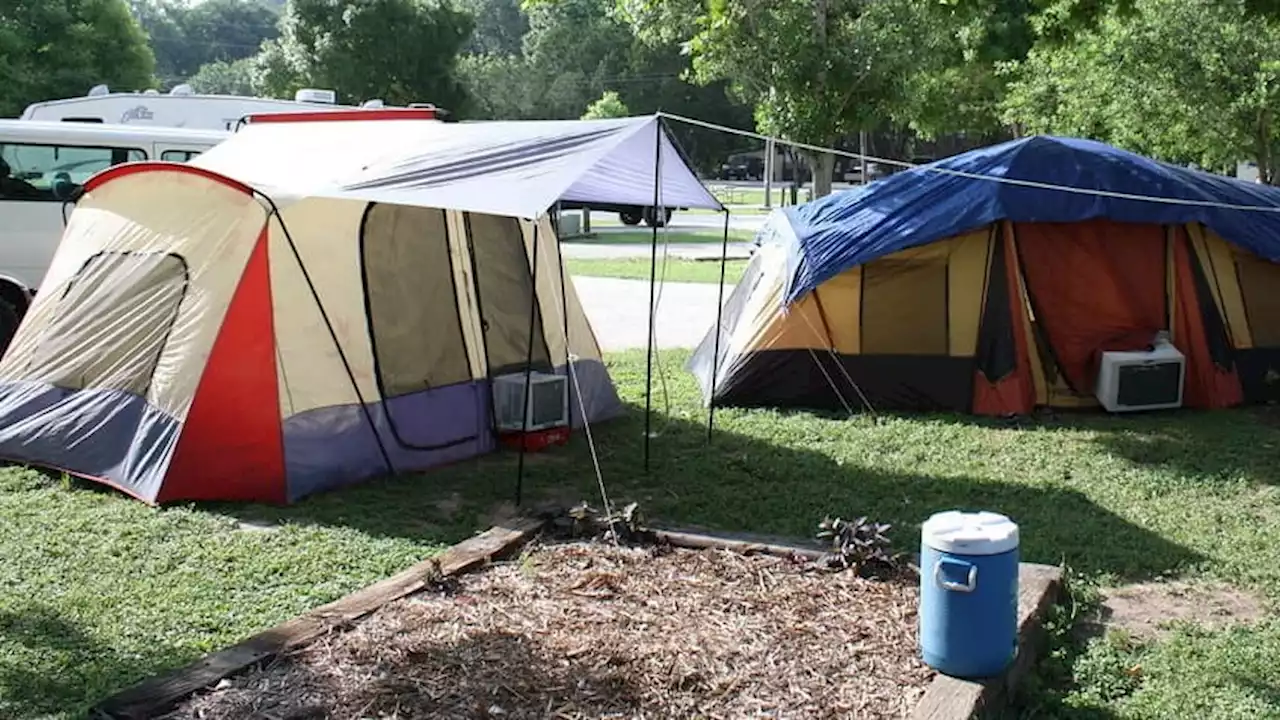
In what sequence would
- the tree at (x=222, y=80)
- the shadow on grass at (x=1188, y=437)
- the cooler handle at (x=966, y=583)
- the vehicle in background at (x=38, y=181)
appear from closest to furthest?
the cooler handle at (x=966, y=583) → the shadow on grass at (x=1188, y=437) → the vehicle in background at (x=38, y=181) → the tree at (x=222, y=80)

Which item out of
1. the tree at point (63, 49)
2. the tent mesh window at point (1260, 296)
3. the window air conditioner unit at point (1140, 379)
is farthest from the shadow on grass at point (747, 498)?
the tree at point (63, 49)

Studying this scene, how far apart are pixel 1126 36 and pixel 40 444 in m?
12.0

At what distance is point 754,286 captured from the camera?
929 cm

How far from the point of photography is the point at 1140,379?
8.38 metres

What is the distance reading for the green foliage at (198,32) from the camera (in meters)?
77.2

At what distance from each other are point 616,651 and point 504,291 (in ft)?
12.7

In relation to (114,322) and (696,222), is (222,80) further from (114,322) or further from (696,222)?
(114,322)

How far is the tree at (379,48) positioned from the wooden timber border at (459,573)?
31.1m

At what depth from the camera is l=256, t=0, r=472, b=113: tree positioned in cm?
3444

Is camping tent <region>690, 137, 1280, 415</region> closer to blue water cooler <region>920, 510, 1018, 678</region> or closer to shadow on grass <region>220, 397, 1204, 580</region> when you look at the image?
shadow on grass <region>220, 397, 1204, 580</region>

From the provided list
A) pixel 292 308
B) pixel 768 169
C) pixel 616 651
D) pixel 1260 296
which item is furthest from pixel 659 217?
pixel 768 169

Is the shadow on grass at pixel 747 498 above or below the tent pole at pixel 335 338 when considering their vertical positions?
A: below

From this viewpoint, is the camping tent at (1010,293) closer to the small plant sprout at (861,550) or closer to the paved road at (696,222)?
the small plant sprout at (861,550)

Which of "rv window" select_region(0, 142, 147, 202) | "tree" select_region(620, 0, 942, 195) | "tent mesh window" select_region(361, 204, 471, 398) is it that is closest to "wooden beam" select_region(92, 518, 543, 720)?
"tent mesh window" select_region(361, 204, 471, 398)
